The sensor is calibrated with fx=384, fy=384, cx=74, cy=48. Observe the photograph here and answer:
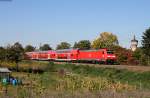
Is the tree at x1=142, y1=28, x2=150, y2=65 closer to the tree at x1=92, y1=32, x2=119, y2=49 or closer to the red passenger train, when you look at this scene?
the red passenger train

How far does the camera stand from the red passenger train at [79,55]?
64.2 m

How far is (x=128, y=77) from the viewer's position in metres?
42.8

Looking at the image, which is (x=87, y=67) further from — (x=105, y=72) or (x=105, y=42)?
(x=105, y=42)

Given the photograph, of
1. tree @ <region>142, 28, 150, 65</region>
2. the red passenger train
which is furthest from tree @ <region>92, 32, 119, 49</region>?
tree @ <region>142, 28, 150, 65</region>

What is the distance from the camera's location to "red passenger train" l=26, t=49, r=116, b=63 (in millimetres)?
64250

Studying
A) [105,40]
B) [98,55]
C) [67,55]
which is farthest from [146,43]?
[105,40]

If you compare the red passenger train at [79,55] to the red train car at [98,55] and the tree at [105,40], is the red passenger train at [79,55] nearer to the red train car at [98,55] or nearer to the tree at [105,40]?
the red train car at [98,55]

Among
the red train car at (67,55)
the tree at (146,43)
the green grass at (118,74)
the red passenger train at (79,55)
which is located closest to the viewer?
the green grass at (118,74)

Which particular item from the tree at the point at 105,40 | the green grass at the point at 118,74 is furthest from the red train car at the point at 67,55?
the tree at the point at 105,40

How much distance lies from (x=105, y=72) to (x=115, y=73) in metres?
→ 2.32

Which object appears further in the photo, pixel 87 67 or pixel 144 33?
pixel 144 33

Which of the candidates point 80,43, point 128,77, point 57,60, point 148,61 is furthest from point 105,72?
point 80,43

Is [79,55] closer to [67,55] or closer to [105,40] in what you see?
[67,55]

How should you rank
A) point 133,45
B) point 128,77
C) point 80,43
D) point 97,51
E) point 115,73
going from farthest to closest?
1. point 80,43
2. point 133,45
3. point 97,51
4. point 115,73
5. point 128,77
